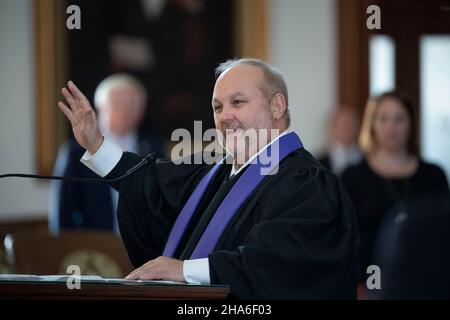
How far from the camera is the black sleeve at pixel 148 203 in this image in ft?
13.1

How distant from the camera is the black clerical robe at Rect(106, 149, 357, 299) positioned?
335cm

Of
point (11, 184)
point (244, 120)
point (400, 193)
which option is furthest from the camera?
point (11, 184)

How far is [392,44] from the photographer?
10422 mm

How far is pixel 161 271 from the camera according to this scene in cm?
334

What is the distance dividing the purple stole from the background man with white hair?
2504 mm

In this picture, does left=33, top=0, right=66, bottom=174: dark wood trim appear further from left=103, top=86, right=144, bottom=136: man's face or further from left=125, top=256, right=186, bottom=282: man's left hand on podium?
left=125, top=256, right=186, bottom=282: man's left hand on podium

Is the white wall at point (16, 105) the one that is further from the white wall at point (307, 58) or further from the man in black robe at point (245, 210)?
the man in black robe at point (245, 210)

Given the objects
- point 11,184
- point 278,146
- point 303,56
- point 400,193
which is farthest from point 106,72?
point 278,146

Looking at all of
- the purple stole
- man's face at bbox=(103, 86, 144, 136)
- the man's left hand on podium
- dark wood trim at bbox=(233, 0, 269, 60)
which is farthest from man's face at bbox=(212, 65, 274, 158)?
dark wood trim at bbox=(233, 0, 269, 60)

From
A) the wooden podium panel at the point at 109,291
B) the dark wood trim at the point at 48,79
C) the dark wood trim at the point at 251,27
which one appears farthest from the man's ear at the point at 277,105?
the dark wood trim at the point at 251,27

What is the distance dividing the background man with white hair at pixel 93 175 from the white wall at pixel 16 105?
1913mm

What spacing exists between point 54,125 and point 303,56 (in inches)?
100

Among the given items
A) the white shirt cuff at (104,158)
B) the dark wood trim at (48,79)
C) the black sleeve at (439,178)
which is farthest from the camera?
the dark wood trim at (48,79)

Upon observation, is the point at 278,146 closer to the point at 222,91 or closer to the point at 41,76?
the point at 222,91
